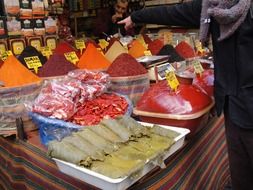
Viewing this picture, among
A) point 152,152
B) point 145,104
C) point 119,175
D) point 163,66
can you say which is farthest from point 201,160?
point 119,175

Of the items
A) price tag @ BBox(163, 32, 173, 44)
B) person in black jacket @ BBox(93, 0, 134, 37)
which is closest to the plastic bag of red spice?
price tag @ BBox(163, 32, 173, 44)

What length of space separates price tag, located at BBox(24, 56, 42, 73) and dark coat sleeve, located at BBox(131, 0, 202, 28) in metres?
0.59

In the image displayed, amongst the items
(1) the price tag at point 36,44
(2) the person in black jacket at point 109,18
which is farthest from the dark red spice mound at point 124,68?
(2) the person in black jacket at point 109,18

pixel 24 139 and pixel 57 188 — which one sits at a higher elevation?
pixel 24 139

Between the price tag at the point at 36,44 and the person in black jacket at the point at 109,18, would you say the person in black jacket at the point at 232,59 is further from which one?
the person in black jacket at the point at 109,18

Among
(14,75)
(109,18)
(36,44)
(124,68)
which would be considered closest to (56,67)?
(14,75)

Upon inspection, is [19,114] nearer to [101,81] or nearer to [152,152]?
[101,81]

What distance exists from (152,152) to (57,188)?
0.47m

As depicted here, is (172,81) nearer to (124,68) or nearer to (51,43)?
(124,68)

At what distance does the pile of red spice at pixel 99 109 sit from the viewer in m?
1.22

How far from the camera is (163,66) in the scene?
1.77 meters

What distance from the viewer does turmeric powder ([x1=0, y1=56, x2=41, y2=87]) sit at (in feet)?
4.40

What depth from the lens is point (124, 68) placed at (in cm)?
149

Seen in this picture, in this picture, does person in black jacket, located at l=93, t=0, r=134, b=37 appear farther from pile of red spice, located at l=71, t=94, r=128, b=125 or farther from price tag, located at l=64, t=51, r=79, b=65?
pile of red spice, located at l=71, t=94, r=128, b=125
